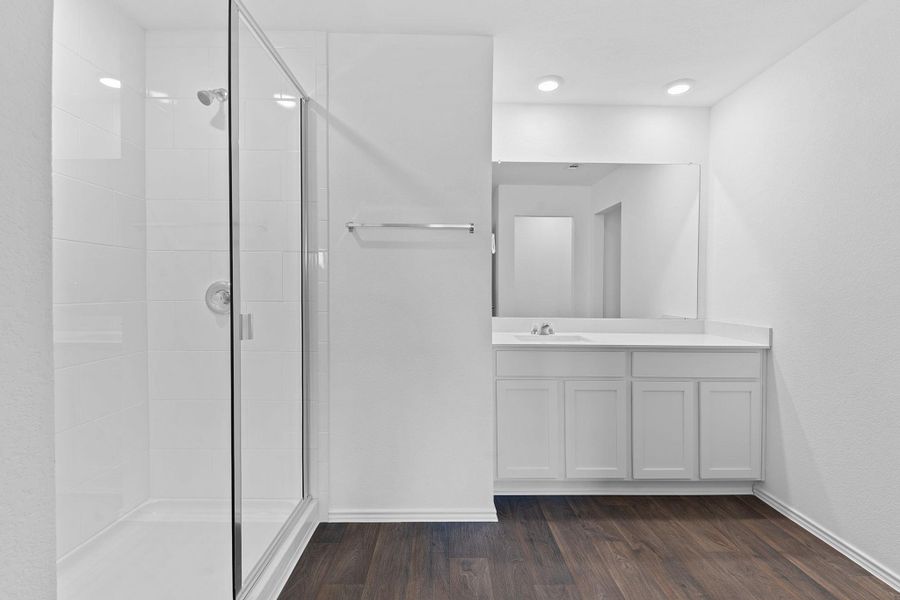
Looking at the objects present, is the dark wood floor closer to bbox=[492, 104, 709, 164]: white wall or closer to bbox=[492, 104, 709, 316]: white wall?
bbox=[492, 104, 709, 316]: white wall

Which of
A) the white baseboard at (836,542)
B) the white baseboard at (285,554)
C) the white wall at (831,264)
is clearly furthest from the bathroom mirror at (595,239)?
the white baseboard at (285,554)

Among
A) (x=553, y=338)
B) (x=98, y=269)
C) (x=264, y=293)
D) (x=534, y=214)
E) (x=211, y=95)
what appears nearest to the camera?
(x=98, y=269)

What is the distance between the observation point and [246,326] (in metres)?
1.74

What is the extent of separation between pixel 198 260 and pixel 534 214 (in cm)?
198

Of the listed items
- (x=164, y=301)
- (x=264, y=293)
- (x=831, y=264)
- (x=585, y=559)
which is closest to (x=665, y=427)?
(x=585, y=559)

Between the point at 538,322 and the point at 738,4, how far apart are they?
1856 mm

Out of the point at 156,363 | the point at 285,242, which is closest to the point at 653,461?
the point at 285,242

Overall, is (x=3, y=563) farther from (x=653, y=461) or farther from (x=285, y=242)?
(x=653, y=461)

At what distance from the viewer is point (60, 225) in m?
1.54

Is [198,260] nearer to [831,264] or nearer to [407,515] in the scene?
[407,515]

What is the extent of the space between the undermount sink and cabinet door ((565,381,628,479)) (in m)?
0.33

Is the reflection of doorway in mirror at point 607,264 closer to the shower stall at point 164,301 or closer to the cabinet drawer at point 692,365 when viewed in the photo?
the cabinet drawer at point 692,365

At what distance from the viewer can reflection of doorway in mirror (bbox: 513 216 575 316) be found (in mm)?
3164

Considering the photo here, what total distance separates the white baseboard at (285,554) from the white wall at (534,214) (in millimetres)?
1572
